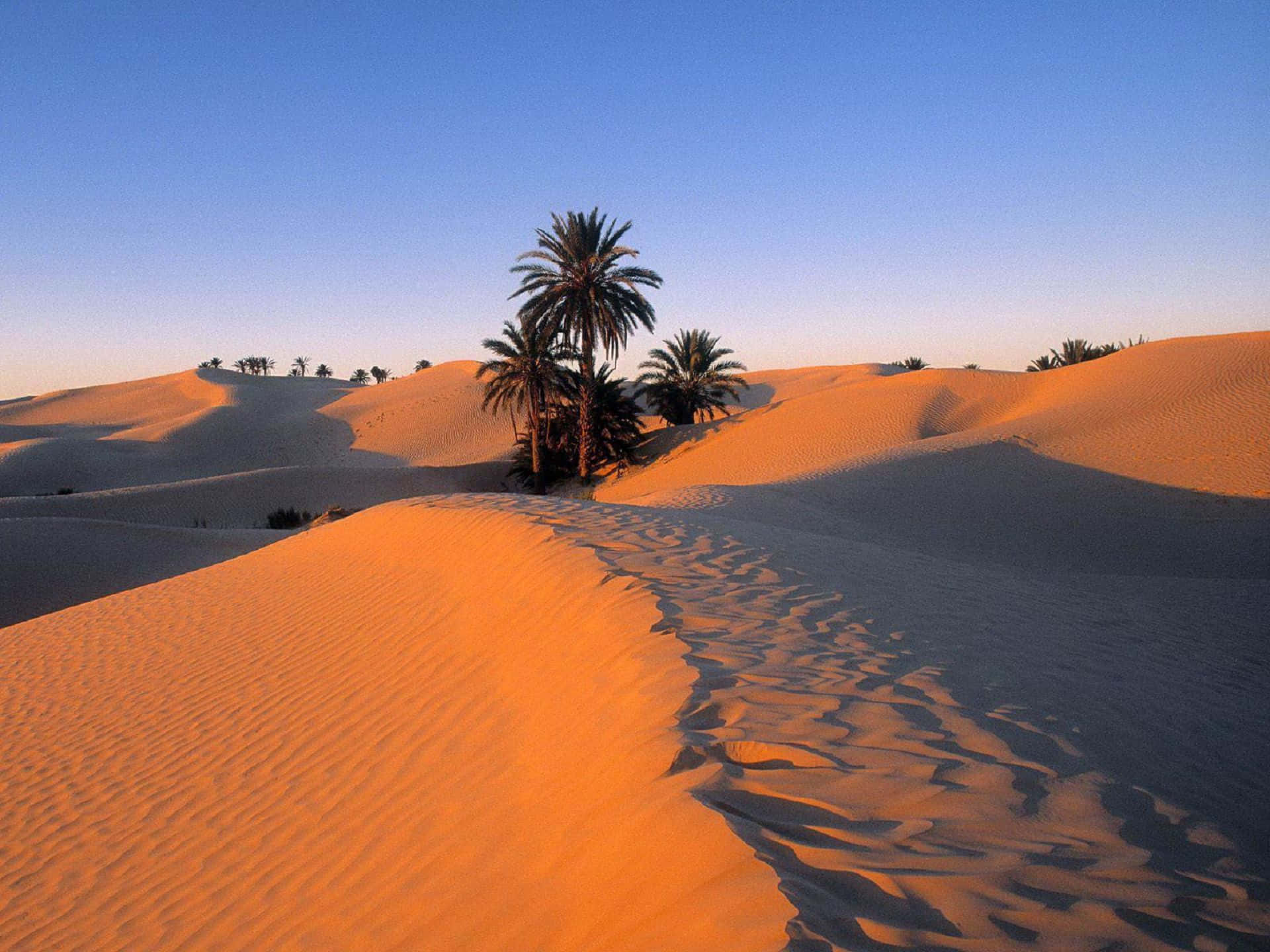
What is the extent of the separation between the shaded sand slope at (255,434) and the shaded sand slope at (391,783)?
37049 millimetres

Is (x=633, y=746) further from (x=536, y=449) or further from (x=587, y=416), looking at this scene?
(x=536, y=449)

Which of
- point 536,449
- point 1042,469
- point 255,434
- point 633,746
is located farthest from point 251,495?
point 633,746

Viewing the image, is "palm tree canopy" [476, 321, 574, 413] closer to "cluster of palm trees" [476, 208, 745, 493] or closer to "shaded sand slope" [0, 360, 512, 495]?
"cluster of palm trees" [476, 208, 745, 493]

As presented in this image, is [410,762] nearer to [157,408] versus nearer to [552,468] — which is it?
[552,468]

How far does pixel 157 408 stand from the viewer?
69250 millimetres

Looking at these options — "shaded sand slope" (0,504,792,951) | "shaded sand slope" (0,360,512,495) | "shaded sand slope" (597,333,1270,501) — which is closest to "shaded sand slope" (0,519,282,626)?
"shaded sand slope" (0,504,792,951)

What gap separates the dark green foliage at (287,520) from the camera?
26.3 m

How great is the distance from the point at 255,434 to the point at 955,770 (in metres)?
57.3

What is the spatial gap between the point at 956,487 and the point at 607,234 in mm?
17433

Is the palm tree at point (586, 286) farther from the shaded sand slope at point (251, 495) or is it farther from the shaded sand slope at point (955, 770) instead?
the shaded sand slope at point (955, 770)

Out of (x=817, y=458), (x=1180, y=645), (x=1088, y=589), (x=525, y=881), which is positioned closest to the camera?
(x=525, y=881)

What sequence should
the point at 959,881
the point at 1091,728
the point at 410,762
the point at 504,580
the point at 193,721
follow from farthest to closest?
the point at 504,580 → the point at 193,721 → the point at 410,762 → the point at 1091,728 → the point at 959,881

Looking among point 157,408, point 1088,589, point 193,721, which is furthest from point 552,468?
point 157,408

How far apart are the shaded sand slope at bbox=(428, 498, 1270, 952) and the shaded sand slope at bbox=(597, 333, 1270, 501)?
12264mm
